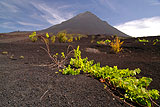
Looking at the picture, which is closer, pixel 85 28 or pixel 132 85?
pixel 132 85

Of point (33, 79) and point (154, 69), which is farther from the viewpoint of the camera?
point (154, 69)

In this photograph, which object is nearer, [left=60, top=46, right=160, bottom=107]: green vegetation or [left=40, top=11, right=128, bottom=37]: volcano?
[left=60, top=46, right=160, bottom=107]: green vegetation

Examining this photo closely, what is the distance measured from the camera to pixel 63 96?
0.99 m

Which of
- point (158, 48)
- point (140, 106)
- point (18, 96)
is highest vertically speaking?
point (158, 48)

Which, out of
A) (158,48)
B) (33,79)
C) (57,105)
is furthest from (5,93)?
(158,48)

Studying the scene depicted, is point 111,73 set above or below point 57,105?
above

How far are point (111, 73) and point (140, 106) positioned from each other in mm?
454

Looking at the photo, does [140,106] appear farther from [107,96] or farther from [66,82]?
[66,82]

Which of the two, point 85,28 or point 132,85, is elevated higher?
point 85,28

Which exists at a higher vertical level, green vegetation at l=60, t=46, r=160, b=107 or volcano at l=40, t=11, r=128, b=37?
volcano at l=40, t=11, r=128, b=37

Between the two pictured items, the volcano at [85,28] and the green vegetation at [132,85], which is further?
the volcano at [85,28]

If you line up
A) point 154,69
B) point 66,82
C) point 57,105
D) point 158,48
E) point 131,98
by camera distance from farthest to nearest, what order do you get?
point 158,48 → point 154,69 → point 66,82 → point 131,98 → point 57,105

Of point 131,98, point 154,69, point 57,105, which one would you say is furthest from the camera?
point 154,69

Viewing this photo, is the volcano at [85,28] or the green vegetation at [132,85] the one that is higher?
the volcano at [85,28]
